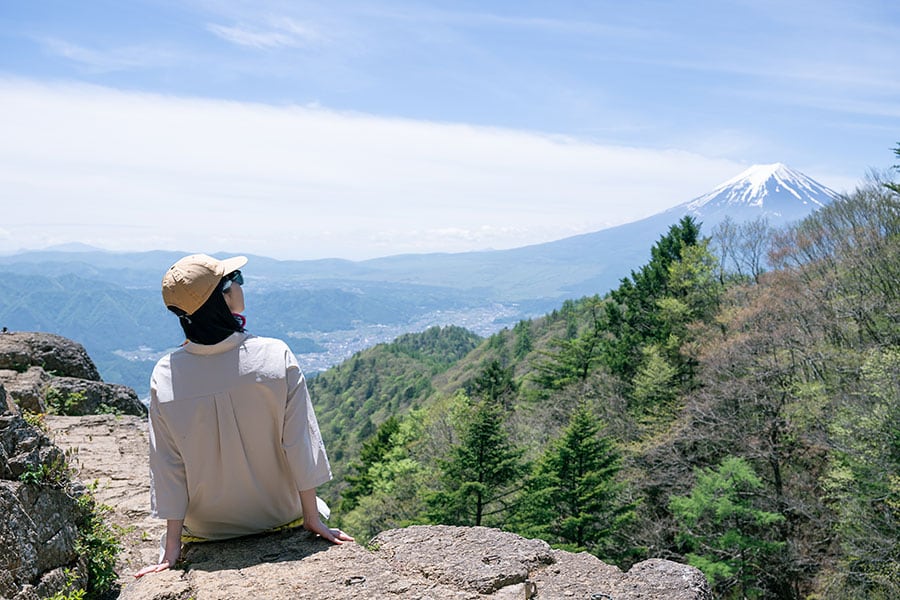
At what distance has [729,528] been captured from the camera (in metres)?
19.0

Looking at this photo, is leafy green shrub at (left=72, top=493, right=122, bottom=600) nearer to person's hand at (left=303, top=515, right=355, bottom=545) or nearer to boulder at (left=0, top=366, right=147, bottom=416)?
person's hand at (left=303, top=515, right=355, bottom=545)

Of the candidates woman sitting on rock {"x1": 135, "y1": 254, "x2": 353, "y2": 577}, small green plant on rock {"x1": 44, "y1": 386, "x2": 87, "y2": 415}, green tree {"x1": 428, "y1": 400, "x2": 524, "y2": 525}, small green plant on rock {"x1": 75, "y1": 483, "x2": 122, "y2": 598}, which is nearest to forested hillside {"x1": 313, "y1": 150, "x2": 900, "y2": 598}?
green tree {"x1": 428, "y1": 400, "x2": 524, "y2": 525}

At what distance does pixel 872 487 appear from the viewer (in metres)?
16.1

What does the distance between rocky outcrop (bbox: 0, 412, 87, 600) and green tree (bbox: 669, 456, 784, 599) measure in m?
17.4

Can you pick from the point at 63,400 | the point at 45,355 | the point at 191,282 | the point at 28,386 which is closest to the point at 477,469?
the point at 45,355

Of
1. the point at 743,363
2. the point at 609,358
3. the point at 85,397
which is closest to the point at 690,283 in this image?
the point at 609,358

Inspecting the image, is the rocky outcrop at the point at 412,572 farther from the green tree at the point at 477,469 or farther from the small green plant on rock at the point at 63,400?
the green tree at the point at 477,469

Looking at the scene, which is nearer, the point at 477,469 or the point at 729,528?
the point at 729,528

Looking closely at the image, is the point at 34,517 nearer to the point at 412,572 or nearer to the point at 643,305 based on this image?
the point at 412,572

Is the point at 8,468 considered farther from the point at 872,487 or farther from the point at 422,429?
the point at 422,429

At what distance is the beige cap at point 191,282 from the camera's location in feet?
8.33

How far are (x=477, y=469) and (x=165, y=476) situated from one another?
17211 millimetres

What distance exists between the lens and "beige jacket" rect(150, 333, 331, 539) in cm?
269

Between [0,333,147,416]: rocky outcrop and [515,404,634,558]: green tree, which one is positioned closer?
[0,333,147,416]: rocky outcrop
